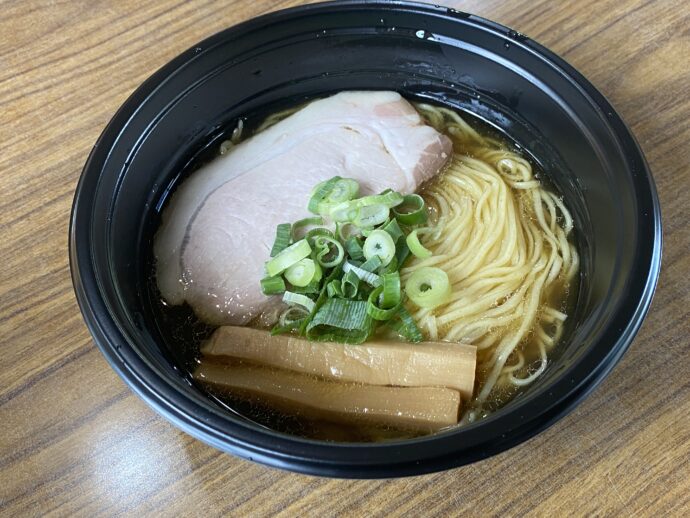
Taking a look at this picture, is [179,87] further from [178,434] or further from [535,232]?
[535,232]

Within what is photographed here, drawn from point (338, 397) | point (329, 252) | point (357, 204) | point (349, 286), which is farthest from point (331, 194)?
point (338, 397)

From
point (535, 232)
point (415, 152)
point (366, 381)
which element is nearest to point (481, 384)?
point (366, 381)

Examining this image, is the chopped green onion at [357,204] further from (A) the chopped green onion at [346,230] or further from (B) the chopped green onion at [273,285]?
(B) the chopped green onion at [273,285]

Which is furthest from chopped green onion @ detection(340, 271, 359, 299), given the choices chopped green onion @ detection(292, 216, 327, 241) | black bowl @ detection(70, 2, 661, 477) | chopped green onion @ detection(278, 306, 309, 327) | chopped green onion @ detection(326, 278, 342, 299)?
black bowl @ detection(70, 2, 661, 477)

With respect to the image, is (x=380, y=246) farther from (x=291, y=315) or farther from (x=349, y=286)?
(x=291, y=315)

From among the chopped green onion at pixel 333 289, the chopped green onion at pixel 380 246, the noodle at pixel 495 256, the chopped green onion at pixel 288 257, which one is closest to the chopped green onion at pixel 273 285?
the chopped green onion at pixel 288 257

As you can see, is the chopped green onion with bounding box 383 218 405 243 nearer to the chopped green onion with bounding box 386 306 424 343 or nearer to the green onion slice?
the green onion slice
